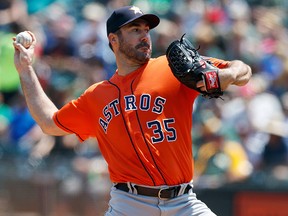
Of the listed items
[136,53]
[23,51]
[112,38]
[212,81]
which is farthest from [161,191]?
[23,51]

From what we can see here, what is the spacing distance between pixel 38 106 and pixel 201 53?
5247 millimetres

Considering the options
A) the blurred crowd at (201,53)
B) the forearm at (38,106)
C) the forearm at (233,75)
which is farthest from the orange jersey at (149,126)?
the blurred crowd at (201,53)

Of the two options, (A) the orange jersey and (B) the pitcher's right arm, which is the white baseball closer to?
(B) the pitcher's right arm

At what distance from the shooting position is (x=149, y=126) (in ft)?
15.8

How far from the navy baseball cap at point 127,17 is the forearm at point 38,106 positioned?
0.73 metres

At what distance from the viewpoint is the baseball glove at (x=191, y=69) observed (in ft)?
Answer: 14.8

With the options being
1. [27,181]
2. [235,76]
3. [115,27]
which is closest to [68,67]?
[27,181]

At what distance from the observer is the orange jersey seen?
15.7ft

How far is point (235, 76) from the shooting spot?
180 inches

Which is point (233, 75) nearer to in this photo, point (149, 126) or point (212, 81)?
point (212, 81)

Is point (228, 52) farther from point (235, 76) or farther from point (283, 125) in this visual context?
point (235, 76)

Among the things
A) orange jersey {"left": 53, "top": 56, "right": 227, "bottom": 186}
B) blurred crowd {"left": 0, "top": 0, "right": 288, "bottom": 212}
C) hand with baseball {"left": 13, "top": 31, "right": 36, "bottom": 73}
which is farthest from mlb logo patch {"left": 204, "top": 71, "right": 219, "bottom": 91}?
blurred crowd {"left": 0, "top": 0, "right": 288, "bottom": 212}

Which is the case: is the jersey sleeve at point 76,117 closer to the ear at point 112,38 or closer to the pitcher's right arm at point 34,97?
the pitcher's right arm at point 34,97

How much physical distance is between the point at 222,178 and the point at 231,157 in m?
0.32
